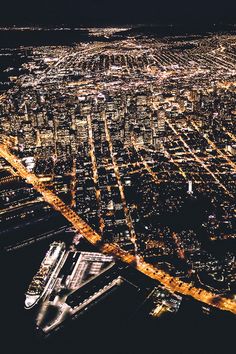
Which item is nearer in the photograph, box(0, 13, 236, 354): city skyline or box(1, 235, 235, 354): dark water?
box(1, 235, 235, 354): dark water

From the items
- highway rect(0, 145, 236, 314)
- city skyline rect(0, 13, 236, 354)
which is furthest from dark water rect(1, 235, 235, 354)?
highway rect(0, 145, 236, 314)

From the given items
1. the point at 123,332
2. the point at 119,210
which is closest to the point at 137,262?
the point at 123,332

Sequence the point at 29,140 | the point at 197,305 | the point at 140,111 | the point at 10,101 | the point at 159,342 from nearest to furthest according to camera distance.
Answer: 1. the point at 159,342
2. the point at 197,305
3. the point at 29,140
4. the point at 140,111
5. the point at 10,101

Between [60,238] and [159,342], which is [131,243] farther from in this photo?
[159,342]

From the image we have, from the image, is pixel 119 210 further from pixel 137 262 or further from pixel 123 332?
pixel 123 332

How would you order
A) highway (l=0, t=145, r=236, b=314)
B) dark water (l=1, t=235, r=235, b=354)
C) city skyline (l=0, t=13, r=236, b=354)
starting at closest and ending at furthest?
1. dark water (l=1, t=235, r=235, b=354)
2. city skyline (l=0, t=13, r=236, b=354)
3. highway (l=0, t=145, r=236, b=314)

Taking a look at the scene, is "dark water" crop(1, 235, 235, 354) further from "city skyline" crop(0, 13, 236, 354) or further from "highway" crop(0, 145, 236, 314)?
"highway" crop(0, 145, 236, 314)

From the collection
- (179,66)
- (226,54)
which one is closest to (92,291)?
(179,66)

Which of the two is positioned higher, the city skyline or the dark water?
the city skyline
